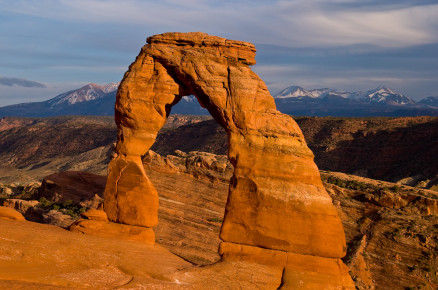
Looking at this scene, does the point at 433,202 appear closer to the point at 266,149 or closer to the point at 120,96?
the point at 266,149

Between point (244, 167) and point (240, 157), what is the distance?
0.41 m

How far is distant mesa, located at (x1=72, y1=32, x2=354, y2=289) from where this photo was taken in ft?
52.9

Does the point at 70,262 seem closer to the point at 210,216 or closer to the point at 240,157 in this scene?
the point at 240,157

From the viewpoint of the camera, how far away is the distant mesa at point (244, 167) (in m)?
16.1

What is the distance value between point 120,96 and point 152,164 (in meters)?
15.9

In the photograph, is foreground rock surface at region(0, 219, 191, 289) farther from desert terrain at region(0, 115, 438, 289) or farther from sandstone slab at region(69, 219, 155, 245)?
sandstone slab at region(69, 219, 155, 245)

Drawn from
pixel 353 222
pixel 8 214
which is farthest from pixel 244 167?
pixel 353 222

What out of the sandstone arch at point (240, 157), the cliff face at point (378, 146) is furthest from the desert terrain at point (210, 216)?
the cliff face at point (378, 146)

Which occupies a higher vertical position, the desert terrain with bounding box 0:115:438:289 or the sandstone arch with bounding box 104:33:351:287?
the sandstone arch with bounding box 104:33:351:287

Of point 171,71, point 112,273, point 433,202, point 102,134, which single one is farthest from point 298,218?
point 102,134

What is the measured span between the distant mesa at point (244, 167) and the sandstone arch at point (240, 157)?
0.04 m

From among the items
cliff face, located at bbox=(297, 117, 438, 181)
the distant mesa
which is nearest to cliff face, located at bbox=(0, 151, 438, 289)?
the distant mesa

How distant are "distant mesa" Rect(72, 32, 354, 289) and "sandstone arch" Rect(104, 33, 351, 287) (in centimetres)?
4

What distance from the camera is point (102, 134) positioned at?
406 ft
